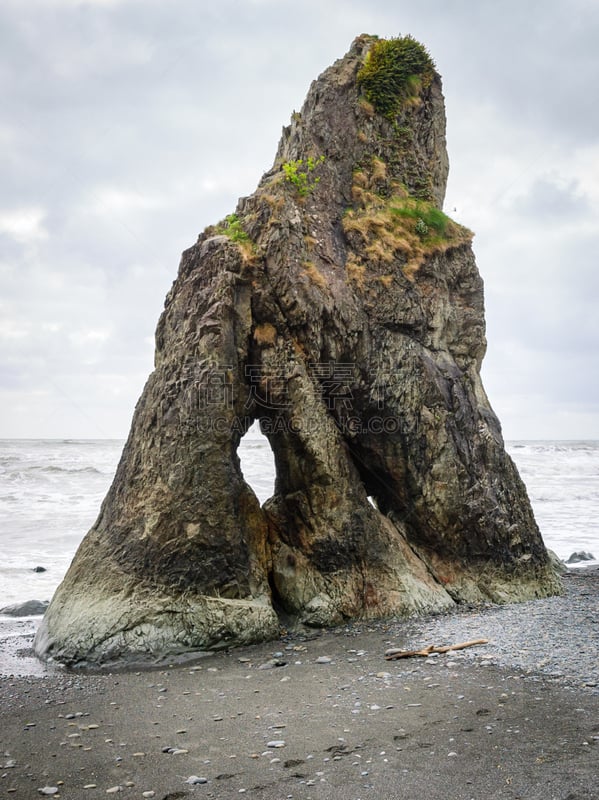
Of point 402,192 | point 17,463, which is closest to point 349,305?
point 402,192

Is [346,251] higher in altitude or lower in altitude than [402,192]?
lower

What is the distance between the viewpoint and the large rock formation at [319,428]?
10094 mm

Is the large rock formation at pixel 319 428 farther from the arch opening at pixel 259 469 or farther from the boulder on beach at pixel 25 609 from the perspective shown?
the arch opening at pixel 259 469

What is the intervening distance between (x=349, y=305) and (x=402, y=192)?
2950 mm

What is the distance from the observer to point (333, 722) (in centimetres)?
678

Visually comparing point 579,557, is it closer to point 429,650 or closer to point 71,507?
point 429,650

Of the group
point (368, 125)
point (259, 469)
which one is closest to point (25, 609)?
point (368, 125)

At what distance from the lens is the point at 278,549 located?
1138 centimetres

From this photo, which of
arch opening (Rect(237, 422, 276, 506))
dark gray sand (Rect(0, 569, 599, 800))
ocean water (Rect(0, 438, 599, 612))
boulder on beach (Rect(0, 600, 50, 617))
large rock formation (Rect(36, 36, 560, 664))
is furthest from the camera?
arch opening (Rect(237, 422, 276, 506))

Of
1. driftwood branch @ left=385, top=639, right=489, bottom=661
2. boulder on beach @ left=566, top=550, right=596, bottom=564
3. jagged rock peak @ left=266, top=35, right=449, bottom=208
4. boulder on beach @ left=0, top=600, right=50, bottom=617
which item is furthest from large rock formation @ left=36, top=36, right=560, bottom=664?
boulder on beach @ left=566, top=550, right=596, bottom=564

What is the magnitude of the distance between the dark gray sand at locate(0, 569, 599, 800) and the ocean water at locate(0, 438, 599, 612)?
20.9 feet

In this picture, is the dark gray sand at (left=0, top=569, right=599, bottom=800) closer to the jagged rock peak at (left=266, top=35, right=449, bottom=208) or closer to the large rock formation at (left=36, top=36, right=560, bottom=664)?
the large rock formation at (left=36, top=36, right=560, bottom=664)

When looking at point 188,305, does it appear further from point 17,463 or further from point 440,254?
point 17,463

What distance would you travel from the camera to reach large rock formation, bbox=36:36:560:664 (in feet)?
33.1
